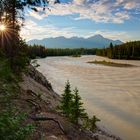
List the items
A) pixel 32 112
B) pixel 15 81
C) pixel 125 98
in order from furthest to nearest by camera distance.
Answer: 1. pixel 125 98
2. pixel 15 81
3. pixel 32 112

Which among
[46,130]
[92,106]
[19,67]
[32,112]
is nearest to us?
[46,130]

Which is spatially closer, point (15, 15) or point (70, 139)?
point (70, 139)

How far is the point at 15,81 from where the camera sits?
14336 mm

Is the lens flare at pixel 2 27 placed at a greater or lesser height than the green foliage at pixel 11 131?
greater

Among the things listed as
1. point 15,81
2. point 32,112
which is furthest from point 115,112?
point 32,112

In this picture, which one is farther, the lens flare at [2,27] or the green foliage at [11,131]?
the lens flare at [2,27]

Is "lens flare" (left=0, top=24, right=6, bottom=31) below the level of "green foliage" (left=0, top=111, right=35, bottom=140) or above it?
above

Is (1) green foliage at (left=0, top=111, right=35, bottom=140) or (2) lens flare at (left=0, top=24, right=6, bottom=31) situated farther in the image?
(2) lens flare at (left=0, top=24, right=6, bottom=31)

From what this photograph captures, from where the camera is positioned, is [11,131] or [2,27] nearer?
[11,131]

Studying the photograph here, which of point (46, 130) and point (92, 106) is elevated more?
point (46, 130)

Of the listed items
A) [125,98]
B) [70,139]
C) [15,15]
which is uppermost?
[15,15]

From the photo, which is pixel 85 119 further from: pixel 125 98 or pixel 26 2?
pixel 125 98

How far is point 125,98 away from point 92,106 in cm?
616

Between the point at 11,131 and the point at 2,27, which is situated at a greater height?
the point at 2,27
